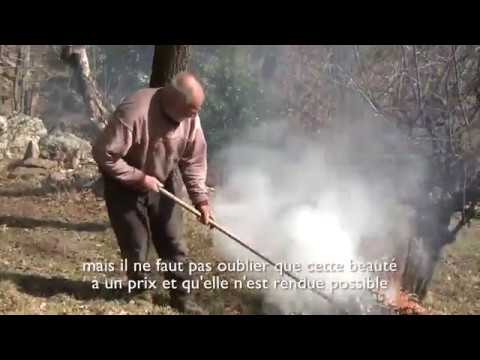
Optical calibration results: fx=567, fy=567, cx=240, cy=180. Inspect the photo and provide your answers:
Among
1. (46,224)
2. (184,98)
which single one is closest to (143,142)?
(184,98)

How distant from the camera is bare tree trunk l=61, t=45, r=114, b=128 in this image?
882 cm

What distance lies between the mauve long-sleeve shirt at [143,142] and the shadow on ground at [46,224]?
268cm

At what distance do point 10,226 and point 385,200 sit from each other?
4762 mm

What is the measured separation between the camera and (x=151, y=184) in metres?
4.49

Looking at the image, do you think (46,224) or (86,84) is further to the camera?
(86,84)

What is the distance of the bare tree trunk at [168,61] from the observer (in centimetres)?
612

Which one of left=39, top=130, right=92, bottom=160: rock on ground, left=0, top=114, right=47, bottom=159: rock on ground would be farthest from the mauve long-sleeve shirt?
left=0, top=114, right=47, bottom=159: rock on ground

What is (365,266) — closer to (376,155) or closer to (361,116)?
(376,155)

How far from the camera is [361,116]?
8.80 meters

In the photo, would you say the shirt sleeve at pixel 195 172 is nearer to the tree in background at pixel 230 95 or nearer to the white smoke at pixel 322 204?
the white smoke at pixel 322 204

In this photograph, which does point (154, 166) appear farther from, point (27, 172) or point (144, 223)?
point (27, 172)

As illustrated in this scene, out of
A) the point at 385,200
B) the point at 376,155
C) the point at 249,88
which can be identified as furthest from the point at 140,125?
the point at 249,88

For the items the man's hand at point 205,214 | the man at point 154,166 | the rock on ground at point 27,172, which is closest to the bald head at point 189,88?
the man at point 154,166

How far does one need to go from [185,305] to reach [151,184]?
1185mm
